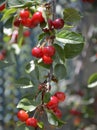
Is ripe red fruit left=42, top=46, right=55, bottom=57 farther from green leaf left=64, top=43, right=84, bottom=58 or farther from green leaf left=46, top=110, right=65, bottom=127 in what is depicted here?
green leaf left=46, top=110, right=65, bottom=127

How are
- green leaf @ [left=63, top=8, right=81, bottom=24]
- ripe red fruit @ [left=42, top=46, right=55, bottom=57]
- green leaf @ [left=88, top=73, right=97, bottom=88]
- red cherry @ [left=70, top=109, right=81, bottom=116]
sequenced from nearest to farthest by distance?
ripe red fruit @ [left=42, top=46, right=55, bottom=57] < green leaf @ [left=63, top=8, right=81, bottom=24] < green leaf @ [left=88, top=73, right=97, bottom=88] < red cherry @ [left=70, top=109, right=81, bottom=116]

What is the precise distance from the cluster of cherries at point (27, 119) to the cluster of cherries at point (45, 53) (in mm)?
165

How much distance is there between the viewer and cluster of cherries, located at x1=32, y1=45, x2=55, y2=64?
1.12m

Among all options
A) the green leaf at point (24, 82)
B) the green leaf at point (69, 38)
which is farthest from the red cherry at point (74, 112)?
the green leaf at point (69, 38)

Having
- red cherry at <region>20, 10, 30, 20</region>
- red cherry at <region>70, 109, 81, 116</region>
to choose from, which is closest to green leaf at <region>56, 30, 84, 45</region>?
red cherry at <region>20, 10, 30, 20</region>

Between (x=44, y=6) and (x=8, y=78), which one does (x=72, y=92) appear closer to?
(x=8, y=78)

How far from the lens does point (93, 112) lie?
9.01 ft

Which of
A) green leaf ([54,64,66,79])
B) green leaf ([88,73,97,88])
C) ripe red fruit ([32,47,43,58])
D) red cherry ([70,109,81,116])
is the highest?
ripe red fruit ([32,47,43,58])

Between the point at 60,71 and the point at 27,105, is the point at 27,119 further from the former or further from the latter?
the point at 60,71

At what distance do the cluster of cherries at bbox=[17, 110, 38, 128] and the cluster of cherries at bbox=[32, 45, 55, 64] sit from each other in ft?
0.54

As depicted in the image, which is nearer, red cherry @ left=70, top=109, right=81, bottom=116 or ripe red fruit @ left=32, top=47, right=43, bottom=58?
ripe red fruit @ left=32, top=47, right=43, bottom=58

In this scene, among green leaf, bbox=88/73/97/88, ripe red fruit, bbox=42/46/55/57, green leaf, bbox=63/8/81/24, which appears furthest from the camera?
green leaf, bbox=88/73/97/88

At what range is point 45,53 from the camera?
1131 mm

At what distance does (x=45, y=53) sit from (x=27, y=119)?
0.65 ft
